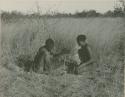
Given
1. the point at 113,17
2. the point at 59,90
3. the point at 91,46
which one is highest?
the point at 113,17

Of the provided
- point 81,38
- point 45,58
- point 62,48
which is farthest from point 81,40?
point 45,58

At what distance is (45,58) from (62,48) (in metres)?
0.11

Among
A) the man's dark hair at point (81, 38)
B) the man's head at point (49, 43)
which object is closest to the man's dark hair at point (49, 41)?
A: the man's head at point (49, 43)

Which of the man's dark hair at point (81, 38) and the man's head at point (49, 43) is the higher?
the man's dark hair at point (81, 38)

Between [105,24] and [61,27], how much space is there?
0.80 ft

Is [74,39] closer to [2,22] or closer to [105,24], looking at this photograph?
[105,24]

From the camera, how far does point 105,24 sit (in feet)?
8.57

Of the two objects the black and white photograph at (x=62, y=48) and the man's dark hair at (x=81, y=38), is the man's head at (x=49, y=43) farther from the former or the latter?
the man's dark hair at (x=81, y=38)

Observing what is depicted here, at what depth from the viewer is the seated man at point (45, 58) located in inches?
103

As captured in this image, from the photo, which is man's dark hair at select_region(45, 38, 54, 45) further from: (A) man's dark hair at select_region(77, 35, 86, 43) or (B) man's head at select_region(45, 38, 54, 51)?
(A) man's dark hair at select_region(77, 35, 86, 43)

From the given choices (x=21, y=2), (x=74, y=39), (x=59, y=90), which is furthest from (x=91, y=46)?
(x=21, y=2)

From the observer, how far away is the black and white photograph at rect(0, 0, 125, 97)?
2.61 m

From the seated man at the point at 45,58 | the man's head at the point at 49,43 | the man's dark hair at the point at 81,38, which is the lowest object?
the seated man at the point at 45,58

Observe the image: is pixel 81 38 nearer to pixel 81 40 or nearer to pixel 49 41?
pixel 81 40
